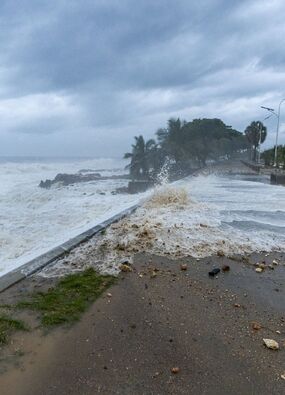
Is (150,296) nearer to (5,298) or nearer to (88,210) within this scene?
(5,298)

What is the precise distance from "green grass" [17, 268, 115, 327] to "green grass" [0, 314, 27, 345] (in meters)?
0.19

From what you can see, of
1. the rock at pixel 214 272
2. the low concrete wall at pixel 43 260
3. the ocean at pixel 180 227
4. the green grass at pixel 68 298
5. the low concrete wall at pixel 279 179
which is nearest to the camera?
the green grass at pixel 68 298

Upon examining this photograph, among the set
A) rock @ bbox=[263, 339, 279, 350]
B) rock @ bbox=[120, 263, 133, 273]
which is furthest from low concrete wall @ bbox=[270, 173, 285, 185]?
rock @ bbox=[263, 339, 279, 350]

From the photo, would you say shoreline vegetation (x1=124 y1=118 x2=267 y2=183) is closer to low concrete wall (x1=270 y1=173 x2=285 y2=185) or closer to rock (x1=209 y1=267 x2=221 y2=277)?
low concrete wall (x1=270 y1=173 x2=285 y2=185)

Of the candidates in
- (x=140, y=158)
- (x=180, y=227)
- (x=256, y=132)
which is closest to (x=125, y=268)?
(x=180, y=227)

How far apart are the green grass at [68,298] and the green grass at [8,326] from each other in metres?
0.19

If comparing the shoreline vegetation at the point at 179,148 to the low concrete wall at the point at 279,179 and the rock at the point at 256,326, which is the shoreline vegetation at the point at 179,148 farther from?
the rock at the point at 256,326

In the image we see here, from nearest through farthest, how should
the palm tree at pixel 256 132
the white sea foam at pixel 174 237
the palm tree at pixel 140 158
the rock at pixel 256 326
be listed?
the rock at pixel 256 326, the white sea foam at pixel 174 237, the palm tree at pixel 140 158, the palm tree at pixel 256 132

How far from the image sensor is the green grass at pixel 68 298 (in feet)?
11.4

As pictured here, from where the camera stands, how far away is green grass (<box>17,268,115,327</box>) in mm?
3463

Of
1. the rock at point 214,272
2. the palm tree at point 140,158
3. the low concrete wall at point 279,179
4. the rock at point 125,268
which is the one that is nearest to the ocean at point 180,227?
the rock at point 214,272

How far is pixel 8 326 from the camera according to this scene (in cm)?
327

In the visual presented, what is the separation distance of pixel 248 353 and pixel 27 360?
5.37 feet

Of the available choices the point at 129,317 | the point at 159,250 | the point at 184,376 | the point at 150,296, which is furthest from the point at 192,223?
the point at 184,376
